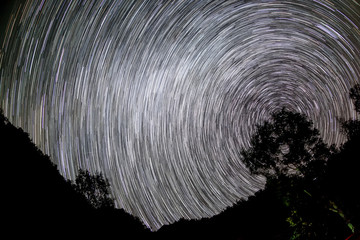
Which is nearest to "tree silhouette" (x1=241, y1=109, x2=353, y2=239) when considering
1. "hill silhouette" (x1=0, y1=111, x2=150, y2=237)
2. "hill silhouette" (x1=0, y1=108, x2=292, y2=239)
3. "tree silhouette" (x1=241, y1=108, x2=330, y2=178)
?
A: "tree silhouette" (x1=241, y1=108, x2=330, y2=178)

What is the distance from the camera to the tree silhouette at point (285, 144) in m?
19.1

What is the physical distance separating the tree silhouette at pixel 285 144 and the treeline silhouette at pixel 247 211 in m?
0.09

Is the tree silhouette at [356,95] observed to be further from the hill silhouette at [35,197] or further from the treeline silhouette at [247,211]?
the hill silhouette at [35,197]

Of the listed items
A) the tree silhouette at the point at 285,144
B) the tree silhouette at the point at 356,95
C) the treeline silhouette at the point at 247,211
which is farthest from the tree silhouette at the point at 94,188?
the tree silhouette at the point at 356,95

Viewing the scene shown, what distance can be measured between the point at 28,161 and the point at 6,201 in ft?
19.8

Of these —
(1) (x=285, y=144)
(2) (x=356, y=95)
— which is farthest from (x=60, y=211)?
(2) (x=356, y=95)

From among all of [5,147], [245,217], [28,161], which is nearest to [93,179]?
[28,161]

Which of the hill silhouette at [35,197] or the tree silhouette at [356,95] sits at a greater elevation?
the hill silhouette at [35,197]

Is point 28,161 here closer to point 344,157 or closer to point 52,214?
point 52,214

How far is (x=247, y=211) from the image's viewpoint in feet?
106

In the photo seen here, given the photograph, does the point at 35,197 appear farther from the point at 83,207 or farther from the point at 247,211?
the point at 247,211

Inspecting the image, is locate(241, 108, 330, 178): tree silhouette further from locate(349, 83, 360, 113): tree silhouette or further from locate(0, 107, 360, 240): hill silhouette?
locate(349, 83, 360, 113): tree silhouette

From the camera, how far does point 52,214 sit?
19.0m

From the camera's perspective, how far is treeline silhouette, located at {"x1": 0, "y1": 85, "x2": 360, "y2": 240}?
14880 millimetres
